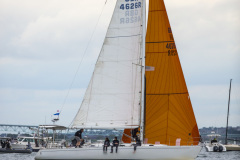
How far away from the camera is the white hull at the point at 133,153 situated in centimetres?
3172

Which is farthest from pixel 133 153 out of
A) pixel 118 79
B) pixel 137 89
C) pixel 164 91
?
pixel 164 91

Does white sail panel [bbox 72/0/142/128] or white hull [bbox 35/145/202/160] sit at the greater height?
white sail panel [bbox 72/0/142/128]

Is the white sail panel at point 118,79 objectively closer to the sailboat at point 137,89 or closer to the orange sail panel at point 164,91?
the sailboat at point 137,89

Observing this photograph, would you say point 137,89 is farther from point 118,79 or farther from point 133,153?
point 133,153

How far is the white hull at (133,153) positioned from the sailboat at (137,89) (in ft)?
2.09

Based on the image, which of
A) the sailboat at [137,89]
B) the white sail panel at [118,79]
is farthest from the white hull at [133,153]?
the white sail panel at [118,79]

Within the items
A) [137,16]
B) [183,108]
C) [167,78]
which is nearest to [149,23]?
[137,16]

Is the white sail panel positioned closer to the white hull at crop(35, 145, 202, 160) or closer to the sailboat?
the sailboat

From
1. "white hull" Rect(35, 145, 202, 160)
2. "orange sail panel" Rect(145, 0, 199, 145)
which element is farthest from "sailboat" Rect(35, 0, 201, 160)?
"white hull" Rect(35, 145, 202, 160)

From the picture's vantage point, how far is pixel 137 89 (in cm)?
3431

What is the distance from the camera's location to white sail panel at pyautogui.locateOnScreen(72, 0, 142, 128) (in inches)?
1342

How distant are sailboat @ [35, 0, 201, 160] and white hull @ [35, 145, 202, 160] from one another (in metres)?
0.64

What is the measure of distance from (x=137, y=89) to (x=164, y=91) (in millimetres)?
2087

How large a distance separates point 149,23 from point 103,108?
677 cm
